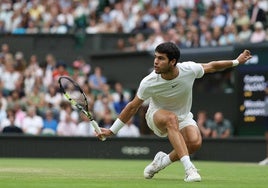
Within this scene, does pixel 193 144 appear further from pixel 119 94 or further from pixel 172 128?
pixel 119 94

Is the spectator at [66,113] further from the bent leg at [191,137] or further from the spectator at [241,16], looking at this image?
the bent leg at [191,137]

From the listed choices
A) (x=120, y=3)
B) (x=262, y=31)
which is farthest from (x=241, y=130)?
(x=120, y=3)

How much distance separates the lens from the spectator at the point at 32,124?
75.4ft

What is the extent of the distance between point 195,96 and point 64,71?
12.5ft

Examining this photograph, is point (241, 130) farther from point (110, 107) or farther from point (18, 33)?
point (18, 33)

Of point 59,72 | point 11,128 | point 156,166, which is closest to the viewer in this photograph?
point 156,166

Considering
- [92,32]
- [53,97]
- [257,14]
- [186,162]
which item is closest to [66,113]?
[53,97]

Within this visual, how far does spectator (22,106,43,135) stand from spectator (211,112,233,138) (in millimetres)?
4352

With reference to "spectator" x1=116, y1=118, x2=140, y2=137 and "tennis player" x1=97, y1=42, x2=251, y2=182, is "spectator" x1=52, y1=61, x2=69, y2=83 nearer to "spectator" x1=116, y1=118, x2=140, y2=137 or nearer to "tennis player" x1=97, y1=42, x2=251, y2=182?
"spectator" x1=116, y1=118, x2=140, y2=137

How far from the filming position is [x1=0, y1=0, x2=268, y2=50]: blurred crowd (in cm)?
2491

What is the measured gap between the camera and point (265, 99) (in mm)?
22188

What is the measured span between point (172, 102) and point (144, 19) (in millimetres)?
15209

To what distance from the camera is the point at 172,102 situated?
12031 mm

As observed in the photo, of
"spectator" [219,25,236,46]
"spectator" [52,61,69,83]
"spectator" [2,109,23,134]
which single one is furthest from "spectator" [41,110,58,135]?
"spectator" [219,25,236,46]
